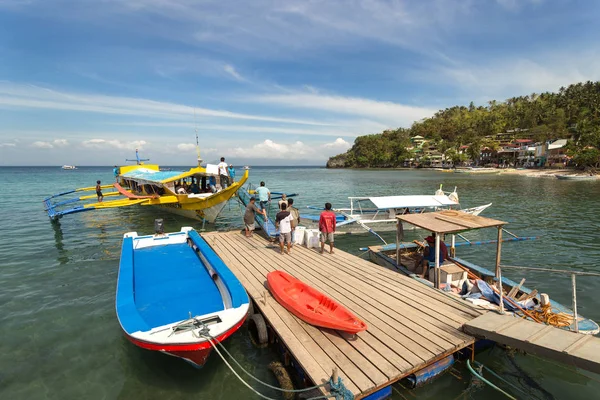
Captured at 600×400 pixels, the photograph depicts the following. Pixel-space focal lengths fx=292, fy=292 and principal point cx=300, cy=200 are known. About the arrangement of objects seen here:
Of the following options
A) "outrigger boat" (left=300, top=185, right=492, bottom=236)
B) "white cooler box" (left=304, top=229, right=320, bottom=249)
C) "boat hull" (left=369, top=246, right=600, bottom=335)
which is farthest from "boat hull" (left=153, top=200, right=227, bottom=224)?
"boat hull" (left=369, top=246, right=600, bottom=335)

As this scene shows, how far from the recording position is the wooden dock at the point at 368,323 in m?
4.78

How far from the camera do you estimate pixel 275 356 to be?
663 centimetres

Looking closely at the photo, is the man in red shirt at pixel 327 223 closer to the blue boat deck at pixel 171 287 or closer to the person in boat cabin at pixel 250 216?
the person in boat cabin at pixel 250 216

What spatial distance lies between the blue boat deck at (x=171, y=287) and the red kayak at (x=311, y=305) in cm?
147

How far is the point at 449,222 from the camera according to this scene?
8.30 m

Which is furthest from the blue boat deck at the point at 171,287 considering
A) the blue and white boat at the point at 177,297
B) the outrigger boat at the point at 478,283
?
the outrigger boat at the point at 478,283

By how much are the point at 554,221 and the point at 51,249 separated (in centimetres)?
3140

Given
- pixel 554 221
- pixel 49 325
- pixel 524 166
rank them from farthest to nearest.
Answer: pixel 524 166
pixel 554 221
pixel 49 325

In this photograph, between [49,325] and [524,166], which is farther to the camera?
[524,166]

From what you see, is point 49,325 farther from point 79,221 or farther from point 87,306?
point 79,221

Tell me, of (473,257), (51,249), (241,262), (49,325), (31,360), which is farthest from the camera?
(51,249)

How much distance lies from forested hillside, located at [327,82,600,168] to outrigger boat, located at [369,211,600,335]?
75.2m

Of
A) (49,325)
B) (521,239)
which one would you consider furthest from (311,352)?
(521,239)

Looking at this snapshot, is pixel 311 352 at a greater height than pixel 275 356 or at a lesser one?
greater
